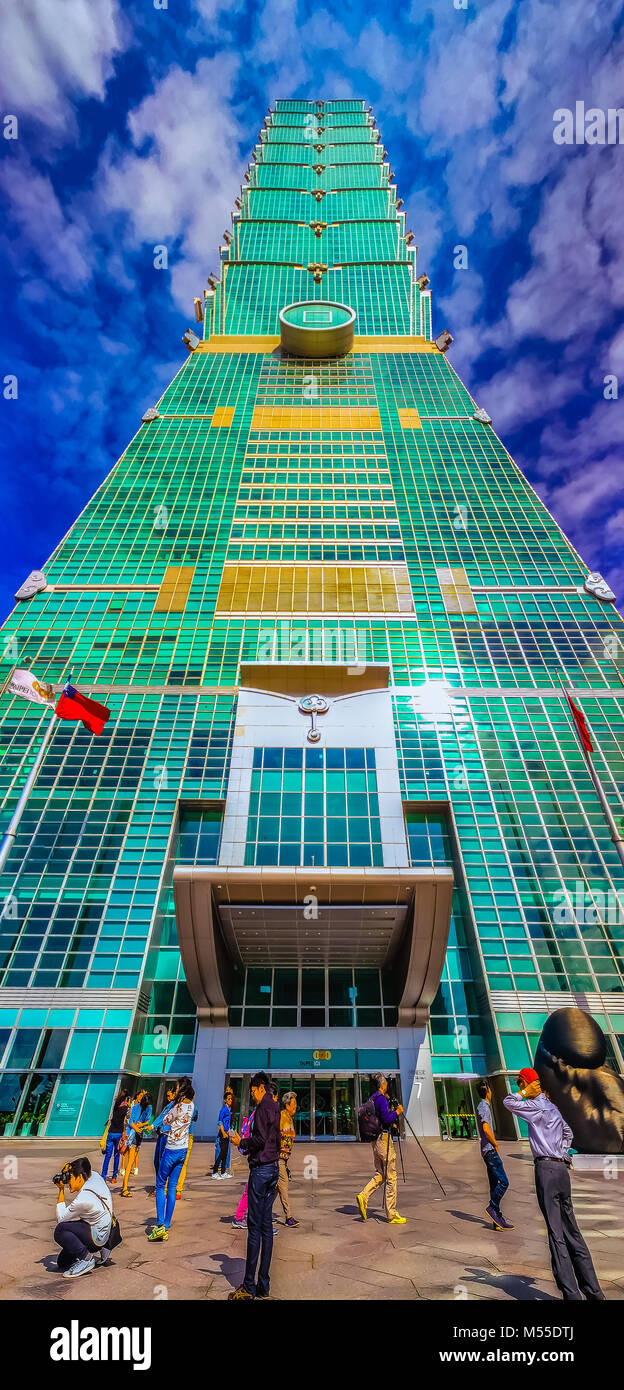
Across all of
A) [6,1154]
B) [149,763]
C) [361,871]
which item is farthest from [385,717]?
[6,1154]

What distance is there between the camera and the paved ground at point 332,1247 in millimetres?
7863

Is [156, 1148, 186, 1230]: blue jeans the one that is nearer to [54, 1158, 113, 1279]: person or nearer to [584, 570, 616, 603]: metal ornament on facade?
[54, 1158, 113, 1279]: person

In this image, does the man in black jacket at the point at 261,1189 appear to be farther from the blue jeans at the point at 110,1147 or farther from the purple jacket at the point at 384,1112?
the blue jeans at the point at 110,1147

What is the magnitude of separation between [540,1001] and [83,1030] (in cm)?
2148

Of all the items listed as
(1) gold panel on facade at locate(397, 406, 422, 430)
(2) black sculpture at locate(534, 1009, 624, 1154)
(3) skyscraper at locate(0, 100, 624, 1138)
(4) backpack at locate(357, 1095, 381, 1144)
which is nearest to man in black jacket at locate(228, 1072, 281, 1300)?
(4) backpack at locate(357, 1095, 381, 1144)

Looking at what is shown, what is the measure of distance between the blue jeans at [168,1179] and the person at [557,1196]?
4.79 metres

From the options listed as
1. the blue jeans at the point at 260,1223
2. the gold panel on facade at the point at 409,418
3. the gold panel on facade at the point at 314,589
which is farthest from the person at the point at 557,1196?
the gold panel on facade at the point at 409,418

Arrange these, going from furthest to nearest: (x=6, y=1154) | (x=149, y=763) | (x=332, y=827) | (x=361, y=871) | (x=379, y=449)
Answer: (x=379, y=449) < (x=149, y=763) < (x=332, y=827) < (x=361, y=871) < (x=6, y=1154)

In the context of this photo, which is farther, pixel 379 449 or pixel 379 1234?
pixel 379 449

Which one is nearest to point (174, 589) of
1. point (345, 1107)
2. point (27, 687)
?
point (27, 687)

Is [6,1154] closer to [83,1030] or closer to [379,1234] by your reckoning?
[83,1030]

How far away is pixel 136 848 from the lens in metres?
35.9

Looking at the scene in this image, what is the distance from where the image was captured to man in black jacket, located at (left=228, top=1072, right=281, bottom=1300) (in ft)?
23.5

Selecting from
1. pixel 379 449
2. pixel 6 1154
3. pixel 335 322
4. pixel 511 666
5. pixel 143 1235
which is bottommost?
pixel 143 1235
